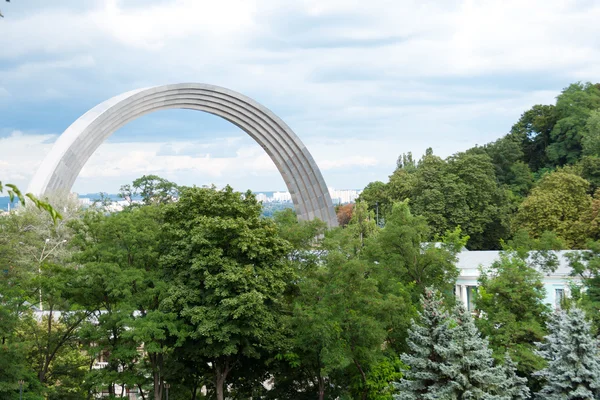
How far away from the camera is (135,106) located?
1395 inches

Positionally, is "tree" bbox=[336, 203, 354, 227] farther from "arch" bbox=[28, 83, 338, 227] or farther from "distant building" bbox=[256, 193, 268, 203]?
"arch" bbox=[28, 83, 338, 227]

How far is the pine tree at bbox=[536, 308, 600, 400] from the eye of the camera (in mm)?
17969

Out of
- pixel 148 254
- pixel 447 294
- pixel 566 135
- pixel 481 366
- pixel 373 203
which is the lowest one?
pixel 481 366

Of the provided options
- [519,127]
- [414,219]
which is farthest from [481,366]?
[519,127]

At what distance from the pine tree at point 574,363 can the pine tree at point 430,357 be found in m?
2.90

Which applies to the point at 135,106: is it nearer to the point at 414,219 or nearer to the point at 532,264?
the point at 414,219

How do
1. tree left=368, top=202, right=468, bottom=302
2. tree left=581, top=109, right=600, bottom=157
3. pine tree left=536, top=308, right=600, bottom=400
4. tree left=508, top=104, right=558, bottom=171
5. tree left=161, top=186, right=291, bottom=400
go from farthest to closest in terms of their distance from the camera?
tree left=508, top=104, right=558, bottom=171, tree left=581, top=109, right=600, bottom=157, tree left=368, top=202, right=468, bottom=302, tree left=161, top=186, right=291, bottom=400, pine tree left=536, top=308, right=600, bottom=400

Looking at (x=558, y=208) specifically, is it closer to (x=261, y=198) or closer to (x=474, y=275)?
(x=474, y=275)

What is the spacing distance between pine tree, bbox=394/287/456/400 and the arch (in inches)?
702

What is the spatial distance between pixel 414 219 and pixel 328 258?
4.28 m

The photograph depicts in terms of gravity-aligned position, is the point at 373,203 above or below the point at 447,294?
above

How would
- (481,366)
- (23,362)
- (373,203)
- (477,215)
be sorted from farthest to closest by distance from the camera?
1. (373,203)
2. (477,215)
3. (23,362)
4. (481,366)

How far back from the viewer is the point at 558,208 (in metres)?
46.8

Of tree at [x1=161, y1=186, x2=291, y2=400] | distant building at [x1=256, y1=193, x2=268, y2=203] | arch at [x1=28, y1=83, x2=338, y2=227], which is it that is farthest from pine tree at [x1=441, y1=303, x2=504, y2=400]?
arch at [x1=28, y1=83, x2=338, y2=227]
